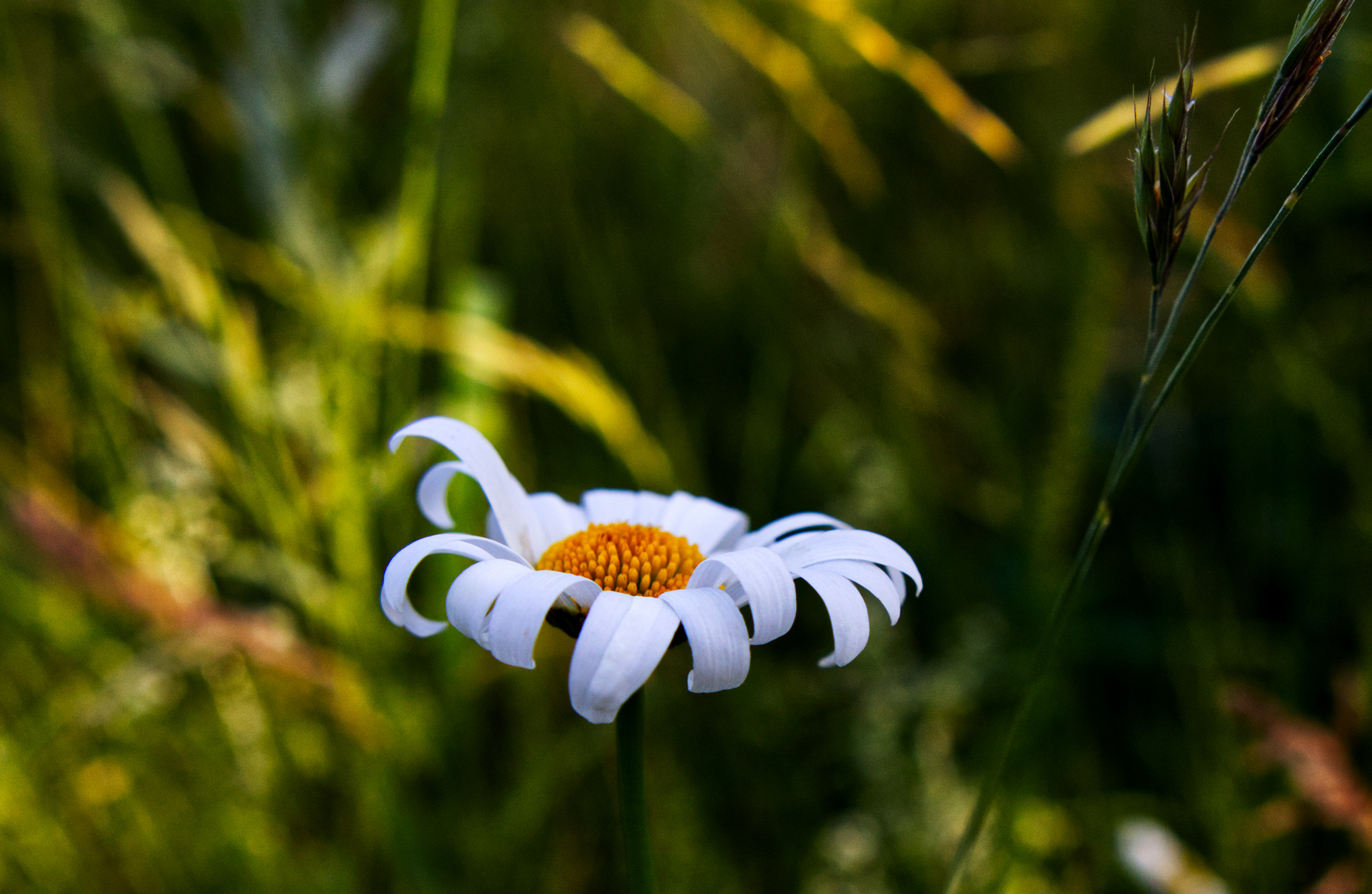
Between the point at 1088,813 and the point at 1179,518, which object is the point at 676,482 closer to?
the point at 1088,813

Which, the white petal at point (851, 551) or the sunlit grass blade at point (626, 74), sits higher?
the sunlit grass blade at point (626, 74)

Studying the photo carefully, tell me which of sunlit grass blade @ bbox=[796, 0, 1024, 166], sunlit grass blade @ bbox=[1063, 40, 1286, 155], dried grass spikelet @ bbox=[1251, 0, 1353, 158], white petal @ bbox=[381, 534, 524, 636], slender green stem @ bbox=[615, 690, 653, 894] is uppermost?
sunlit grass blade @ bbox=[796, 0, 1024, 166]

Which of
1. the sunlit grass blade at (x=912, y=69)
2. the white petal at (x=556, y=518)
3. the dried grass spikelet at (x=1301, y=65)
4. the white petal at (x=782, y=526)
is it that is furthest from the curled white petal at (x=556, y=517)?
the sunlit grass blade at (x=912, y=69)

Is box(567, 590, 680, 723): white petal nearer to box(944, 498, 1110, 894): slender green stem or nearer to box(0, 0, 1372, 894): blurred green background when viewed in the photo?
box(944, 498, 1110, 894): slender green stem

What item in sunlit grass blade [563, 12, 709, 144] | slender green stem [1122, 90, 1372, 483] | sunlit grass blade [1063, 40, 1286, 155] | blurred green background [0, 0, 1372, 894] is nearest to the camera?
slender green stem [1122, 90, 1372, 483]

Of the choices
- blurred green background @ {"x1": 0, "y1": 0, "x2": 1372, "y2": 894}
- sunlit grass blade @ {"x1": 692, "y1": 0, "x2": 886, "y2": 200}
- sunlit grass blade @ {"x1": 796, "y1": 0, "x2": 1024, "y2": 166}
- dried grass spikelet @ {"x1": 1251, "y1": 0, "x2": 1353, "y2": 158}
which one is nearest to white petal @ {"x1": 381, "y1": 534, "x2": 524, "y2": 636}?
dried grass spikelet @ {"x1": 1251, "y1": 0, "x2": 1353, "y2": 158}

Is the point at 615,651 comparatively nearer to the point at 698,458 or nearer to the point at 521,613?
the point at 521,613

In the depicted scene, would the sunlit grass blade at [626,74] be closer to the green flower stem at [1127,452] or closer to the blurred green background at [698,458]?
the blurred green background at [698,458]
